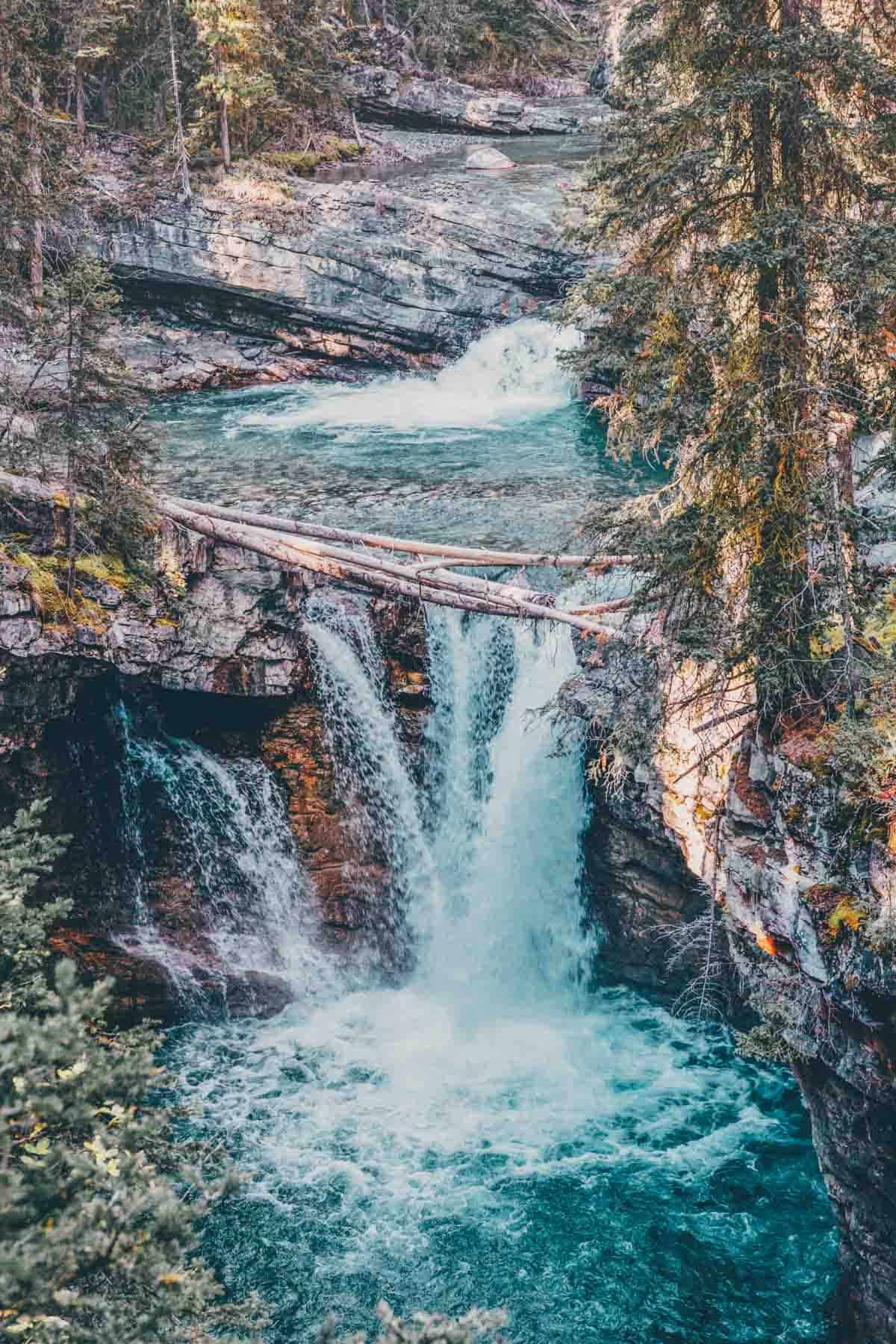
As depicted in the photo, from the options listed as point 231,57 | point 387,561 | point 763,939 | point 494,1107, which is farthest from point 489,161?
point 763,939

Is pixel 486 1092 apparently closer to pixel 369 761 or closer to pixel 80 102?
pixel 369 761

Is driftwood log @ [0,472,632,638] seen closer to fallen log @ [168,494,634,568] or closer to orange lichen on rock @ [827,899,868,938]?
fallen log @ [168,494,634,568]

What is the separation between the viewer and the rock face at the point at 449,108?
37.2 m

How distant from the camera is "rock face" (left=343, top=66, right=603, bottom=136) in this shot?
37188 mm

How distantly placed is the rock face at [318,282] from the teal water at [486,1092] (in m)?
10.3

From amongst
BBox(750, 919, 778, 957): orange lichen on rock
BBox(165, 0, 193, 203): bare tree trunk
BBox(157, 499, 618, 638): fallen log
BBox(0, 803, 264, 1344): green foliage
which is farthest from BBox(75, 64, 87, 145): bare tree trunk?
BBox(0, 803, 264, 1344): green foliage

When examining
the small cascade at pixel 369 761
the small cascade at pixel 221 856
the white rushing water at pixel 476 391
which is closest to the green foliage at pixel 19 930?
the small cascade at pixel 221 856

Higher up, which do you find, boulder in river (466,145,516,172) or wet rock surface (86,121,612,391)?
boulder in river (466,145,516,172)

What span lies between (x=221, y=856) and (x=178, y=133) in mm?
22447

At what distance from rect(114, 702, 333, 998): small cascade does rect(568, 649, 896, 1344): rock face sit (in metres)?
7.27

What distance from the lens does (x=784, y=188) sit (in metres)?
9.09

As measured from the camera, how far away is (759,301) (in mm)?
9281

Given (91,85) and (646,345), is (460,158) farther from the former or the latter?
(646,345)

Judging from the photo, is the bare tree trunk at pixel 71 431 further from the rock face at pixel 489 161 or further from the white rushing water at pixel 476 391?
the rock face at pixel 489 161
